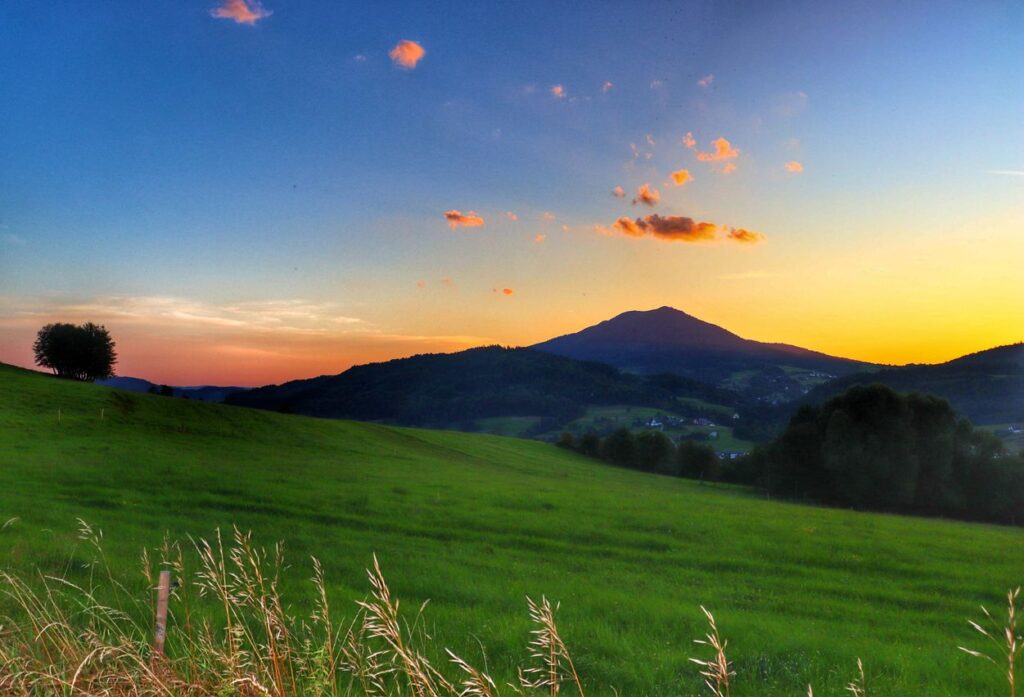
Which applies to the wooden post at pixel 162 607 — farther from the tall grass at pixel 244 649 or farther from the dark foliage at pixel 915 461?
the dark foliage at pixel 915 461

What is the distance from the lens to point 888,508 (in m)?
57.5

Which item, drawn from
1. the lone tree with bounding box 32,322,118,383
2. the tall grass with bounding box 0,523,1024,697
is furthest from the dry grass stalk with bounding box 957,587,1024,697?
the lone tree with bounding box 32,322,118,383

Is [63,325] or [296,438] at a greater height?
[63,325]

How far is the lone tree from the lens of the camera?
93.4 metres

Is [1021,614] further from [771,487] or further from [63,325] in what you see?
[63,325]

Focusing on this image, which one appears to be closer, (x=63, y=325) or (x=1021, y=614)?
(x=1021, y=614)

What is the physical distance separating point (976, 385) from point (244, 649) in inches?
8379

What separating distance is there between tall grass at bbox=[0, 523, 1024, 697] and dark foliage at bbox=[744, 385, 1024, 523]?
47480mm

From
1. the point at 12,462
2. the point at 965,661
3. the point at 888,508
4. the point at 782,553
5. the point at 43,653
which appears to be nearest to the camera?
the point at 43,653

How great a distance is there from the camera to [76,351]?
3691 inches

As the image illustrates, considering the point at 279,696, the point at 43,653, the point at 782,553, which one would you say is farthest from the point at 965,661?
the point at 43,653

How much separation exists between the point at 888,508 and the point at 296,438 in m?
52.5

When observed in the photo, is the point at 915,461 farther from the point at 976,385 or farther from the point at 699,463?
the point at 976,385

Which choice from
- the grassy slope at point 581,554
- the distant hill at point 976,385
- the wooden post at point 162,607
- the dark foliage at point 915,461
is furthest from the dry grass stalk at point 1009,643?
the distant hill at point 976,385
